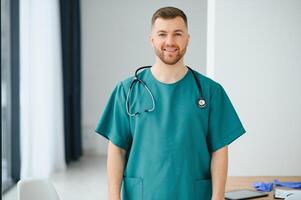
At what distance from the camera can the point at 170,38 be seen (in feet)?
4.96

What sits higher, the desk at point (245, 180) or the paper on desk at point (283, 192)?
the paper on desk at point (283, 192)

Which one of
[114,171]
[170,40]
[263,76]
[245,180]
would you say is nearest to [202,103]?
[170,40]

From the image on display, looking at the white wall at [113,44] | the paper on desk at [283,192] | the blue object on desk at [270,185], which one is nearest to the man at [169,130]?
the paper on desk at [283,192]

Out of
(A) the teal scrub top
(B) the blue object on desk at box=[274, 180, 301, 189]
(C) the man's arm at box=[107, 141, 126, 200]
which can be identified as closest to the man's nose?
(A) the teal scrub top

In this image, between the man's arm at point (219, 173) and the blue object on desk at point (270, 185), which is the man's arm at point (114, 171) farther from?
the blue object on desk at point (270, 185)

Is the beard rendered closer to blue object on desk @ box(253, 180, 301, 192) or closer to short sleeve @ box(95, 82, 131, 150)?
short sleeve @ box(95, 82, 131, 150)

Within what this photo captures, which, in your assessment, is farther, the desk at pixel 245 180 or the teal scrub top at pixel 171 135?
the desk at pixel 245 180

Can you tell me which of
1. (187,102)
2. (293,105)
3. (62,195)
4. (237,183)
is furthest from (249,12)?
(62,195)

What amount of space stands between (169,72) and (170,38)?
0.14 m

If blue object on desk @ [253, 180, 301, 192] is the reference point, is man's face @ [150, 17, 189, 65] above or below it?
above

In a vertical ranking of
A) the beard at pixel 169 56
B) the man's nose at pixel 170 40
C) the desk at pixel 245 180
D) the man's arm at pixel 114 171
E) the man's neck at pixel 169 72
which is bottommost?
the desk at pixel 245 180

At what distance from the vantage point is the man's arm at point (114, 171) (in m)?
1.60

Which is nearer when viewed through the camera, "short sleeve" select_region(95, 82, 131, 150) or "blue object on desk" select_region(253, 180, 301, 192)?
"short sleeve" select_region(95, 82, 131, 150)

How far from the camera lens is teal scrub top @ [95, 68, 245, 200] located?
A: 1.55 meters
